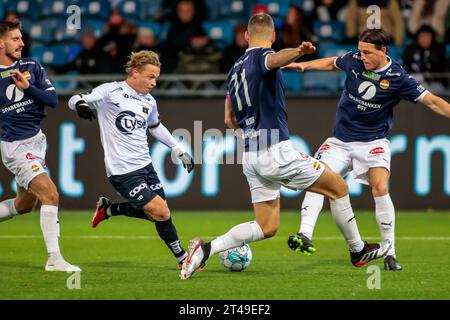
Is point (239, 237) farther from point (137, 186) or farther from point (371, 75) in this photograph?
point (371, 75)

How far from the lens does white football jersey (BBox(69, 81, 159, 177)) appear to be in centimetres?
907

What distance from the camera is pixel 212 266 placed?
9398 mm

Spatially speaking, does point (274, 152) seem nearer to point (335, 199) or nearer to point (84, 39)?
point (335, 199)

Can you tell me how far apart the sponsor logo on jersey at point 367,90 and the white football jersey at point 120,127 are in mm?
2107

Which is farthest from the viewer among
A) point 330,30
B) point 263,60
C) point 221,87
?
point 330,30

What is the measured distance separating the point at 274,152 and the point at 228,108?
70 cm

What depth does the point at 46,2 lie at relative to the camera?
1759 centimetres

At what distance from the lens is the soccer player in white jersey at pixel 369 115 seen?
30.3 feet

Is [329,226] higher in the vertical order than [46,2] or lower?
lower

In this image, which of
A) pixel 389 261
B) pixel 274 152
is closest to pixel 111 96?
pixel 274 152

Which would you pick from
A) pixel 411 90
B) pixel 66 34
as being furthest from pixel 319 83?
pixel 411 90

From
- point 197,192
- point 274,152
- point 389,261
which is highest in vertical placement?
point 274,152

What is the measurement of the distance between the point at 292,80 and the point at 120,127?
A: 24.1ft

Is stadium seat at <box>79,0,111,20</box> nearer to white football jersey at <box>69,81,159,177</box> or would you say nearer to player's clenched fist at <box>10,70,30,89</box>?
white football jersey at <box>69,81,159,177</box>
